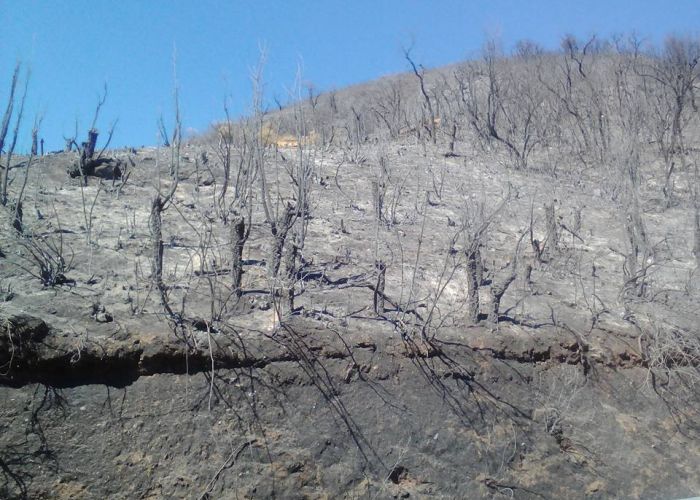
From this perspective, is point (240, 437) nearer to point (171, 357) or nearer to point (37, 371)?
point (171, 357)

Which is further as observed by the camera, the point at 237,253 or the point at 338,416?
the point at 237,253

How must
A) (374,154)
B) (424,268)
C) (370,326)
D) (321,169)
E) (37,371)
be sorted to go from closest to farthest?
(37,371) → (370,326) → (424,268) → (321,169) → (374,154)

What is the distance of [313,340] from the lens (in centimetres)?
639

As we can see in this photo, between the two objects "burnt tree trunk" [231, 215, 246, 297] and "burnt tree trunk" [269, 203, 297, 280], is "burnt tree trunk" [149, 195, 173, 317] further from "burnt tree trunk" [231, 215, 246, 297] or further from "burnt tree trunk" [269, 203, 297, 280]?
"burnt tree trunk" [269, 203, 297, 280]

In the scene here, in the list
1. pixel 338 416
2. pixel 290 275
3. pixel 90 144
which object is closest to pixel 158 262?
pixel 290 275

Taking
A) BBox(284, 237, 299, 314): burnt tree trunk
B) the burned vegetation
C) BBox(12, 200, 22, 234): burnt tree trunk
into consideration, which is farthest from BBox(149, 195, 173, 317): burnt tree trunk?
BBox(12, 200, 22, 234): burnt tree trunk

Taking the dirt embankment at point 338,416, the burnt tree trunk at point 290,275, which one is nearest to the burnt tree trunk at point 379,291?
the dirt embankment at point 338,416

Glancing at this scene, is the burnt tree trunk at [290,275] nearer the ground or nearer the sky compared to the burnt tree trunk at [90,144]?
nearer the ground

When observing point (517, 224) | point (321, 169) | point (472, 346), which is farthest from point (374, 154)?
point (472, 346)

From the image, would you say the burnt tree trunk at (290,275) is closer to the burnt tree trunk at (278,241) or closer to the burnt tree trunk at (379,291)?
the burnt tree trunk at (278,241)

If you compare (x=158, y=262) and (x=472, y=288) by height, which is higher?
(x=158, y=262)

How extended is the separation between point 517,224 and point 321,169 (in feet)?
13.8

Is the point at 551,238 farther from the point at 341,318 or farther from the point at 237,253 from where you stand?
the point at 237,253

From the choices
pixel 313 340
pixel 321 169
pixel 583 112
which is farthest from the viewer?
pixel 583 112
